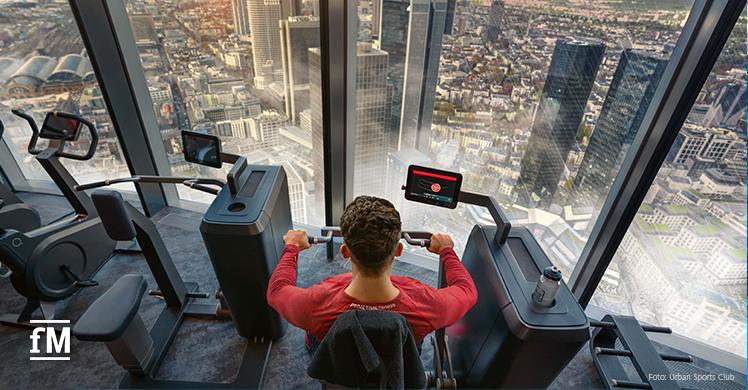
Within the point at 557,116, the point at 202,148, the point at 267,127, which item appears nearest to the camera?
the point at 202,148

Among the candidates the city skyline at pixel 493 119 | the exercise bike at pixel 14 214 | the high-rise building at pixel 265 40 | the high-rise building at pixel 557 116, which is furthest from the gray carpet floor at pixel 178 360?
the high-rise building at pixel 265 40

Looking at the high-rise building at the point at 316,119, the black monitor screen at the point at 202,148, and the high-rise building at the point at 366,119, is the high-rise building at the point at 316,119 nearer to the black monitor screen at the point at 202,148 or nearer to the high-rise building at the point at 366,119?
the high-rise building at the point at 366,119

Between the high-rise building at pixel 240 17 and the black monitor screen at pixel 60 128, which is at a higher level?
the high-rise building at pixel 240 17

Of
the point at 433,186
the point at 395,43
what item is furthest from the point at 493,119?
the point at 433,186

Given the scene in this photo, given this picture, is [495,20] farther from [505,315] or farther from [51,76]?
[51,76]

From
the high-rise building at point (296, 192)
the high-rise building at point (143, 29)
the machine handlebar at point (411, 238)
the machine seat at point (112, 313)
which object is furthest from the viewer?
the high-rise building at point (296, 192)

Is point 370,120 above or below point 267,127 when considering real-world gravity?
above

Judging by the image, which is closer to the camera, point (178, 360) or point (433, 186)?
point (433, 186)

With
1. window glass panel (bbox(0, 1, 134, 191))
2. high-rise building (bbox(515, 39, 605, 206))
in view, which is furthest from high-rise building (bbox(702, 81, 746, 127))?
window glass panel (bbox(0, 1, 134, 191))
